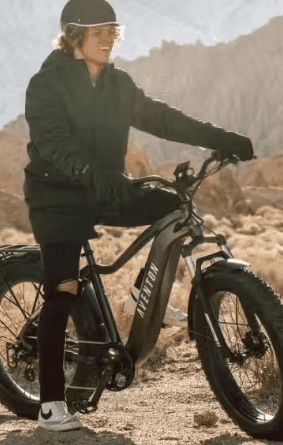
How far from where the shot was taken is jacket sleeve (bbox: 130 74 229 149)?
348cm

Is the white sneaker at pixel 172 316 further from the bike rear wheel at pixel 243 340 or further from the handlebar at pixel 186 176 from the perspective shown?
the handlebar at pixel 186 176

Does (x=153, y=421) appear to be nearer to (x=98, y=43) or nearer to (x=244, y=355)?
(x=244, y=355)

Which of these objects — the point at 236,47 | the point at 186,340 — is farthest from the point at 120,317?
the point at 236,47

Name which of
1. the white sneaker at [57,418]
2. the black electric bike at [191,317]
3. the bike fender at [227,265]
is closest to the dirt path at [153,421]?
the white sneaker at [57,418]

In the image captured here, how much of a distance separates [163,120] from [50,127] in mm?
591

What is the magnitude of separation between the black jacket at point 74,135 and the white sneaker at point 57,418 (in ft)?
2.48

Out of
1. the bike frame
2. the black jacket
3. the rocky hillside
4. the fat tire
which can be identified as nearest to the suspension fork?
the bike frame

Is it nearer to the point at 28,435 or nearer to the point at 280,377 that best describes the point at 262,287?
the point at 280,377

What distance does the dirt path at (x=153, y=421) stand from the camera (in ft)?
11.7

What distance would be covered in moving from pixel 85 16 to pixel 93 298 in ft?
4.28

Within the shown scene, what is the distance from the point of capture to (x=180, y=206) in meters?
3.43

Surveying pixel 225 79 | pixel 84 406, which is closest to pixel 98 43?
pixel 84 406

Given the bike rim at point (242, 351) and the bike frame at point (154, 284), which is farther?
the bike frame at point (154, 284)

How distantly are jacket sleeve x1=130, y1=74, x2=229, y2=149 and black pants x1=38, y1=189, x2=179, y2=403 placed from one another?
271 mm
